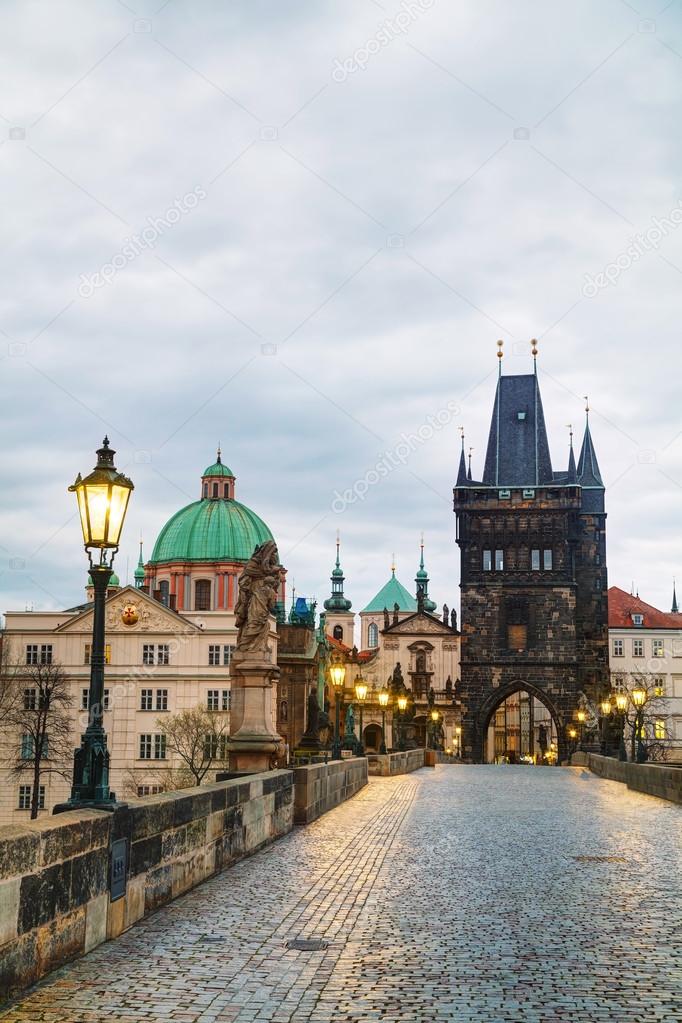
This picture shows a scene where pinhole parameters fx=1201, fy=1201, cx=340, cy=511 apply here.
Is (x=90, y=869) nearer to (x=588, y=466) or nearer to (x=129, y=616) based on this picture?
(x=129, y=616)

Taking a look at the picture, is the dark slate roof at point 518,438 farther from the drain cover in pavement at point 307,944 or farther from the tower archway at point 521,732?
the drain cover in pavement at point 307,944

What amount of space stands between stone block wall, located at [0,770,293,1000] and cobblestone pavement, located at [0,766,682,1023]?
6.7 inches

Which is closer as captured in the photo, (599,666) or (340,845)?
(340,845)

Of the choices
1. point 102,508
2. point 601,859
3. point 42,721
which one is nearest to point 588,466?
point 42,721

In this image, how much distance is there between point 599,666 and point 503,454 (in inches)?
678

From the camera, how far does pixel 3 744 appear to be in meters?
67.9

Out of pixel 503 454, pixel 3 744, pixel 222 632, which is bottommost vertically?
pixel 3 744

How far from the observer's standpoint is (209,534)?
9306 cm

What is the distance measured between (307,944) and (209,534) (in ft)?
278

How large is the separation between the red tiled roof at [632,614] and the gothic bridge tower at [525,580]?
46.2 feet

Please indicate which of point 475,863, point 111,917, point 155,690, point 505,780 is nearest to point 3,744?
point 155,690

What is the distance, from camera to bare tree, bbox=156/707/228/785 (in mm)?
65125

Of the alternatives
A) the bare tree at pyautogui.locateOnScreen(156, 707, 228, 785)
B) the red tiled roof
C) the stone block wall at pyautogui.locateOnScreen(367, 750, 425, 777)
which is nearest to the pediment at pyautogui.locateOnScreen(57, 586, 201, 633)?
the bare tree at pyautogui.locateOnScreen(156, 707, 228, 785)

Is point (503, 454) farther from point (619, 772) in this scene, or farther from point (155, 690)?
point (619, 772)
